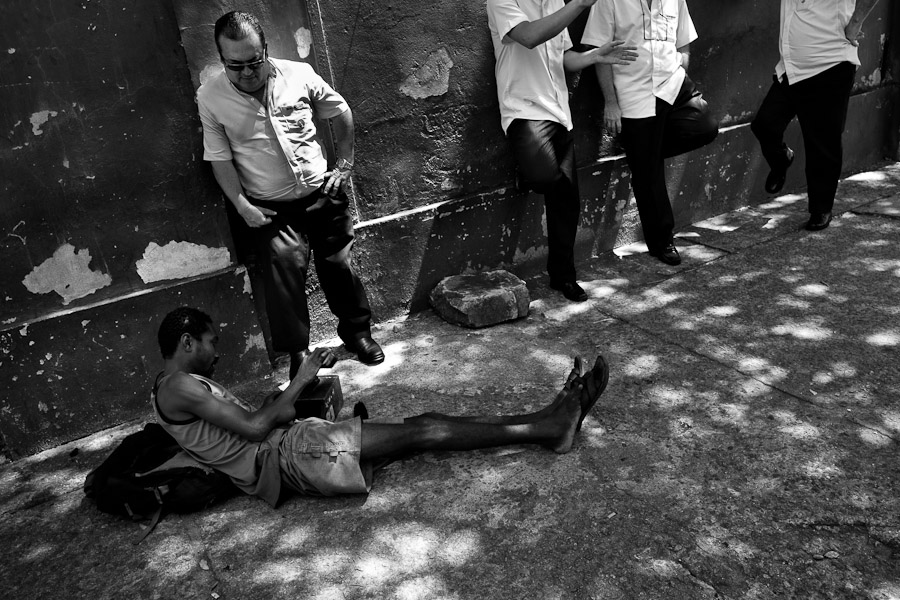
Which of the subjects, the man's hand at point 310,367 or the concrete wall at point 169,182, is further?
the concrete wall at point 169,182

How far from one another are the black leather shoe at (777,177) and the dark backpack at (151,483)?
4.40m

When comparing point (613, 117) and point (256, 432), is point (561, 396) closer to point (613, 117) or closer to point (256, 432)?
point (256, 432)

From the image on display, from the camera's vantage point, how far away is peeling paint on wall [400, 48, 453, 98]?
15.3ft

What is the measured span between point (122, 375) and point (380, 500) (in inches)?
64.2

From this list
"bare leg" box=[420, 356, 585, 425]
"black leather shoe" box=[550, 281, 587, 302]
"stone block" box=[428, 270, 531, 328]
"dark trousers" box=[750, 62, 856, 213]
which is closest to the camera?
"bare leg" box=[420, 356, 585, 425]

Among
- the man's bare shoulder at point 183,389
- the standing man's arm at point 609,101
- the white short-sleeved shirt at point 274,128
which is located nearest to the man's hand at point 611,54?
the standing man's arm at point 609,101

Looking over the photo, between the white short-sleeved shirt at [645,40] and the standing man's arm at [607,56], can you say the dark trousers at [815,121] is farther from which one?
the standing man's arm at [607,56]

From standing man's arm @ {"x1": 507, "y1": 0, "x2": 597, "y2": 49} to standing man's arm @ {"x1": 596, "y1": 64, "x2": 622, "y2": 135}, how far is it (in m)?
0.74

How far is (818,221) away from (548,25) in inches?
103

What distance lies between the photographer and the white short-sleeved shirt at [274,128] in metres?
3.89

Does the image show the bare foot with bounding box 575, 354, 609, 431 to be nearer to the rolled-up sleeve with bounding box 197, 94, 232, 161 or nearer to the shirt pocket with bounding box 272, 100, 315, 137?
the shirt pocket with bounding box 272, 100, 315, 137

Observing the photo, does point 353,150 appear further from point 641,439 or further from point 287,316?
point 641,439

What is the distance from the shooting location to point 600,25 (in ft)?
16.1

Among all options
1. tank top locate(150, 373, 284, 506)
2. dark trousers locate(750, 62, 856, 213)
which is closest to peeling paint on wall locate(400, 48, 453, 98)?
tank top locate(150, 373, 284, 506)
